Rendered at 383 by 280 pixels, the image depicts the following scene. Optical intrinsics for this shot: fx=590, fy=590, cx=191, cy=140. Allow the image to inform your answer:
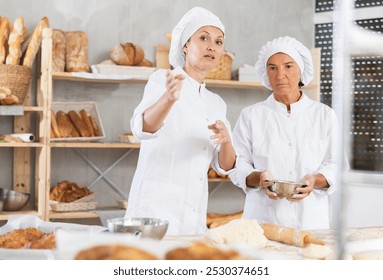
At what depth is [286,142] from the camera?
257 cm

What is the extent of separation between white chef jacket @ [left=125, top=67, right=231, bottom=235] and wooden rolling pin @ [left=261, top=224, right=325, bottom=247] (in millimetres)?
631

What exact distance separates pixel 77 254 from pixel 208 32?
56.8 inches

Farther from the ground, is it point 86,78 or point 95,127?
point 86,78

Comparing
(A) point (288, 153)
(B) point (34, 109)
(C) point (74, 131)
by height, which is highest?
(B) point (34, 109)

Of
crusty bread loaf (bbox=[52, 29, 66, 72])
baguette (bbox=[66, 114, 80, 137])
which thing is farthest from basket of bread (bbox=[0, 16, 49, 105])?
baguette (bbox=[66, 114, 80, 137])

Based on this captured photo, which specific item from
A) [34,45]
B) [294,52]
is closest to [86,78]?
[34,45]

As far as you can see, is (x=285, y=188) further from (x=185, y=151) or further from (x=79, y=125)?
(x=79, y=125)

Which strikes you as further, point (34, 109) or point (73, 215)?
point (73, 215)

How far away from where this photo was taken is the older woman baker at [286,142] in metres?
2.52

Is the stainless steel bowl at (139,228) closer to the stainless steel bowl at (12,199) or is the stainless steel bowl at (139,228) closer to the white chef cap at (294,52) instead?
the white chef cap at (294,52)

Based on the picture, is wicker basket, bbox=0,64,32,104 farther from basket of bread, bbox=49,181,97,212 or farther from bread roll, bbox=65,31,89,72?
basket of bread, bbox=49,181,97,212

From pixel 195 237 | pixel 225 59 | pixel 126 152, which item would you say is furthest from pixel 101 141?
pixel 195 237

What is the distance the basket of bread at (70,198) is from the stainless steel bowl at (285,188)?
1732 millimetres

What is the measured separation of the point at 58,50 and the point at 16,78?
1.33ft
